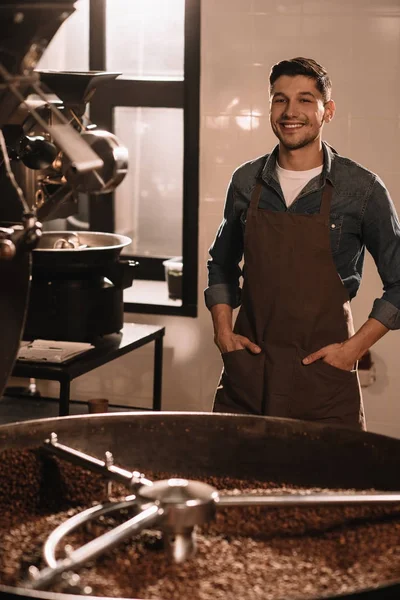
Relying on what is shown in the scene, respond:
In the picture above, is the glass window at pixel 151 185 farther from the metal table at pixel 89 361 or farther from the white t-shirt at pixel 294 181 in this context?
the white t-shirt at pixel 294 181

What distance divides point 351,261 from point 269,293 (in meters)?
0.26

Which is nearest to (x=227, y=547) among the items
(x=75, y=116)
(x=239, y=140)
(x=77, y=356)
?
(x=75, y=116)

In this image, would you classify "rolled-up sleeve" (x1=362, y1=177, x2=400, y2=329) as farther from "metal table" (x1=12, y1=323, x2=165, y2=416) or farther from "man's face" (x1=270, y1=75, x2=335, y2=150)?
"metal table" (x1=12, y1=323, x2=165, y2=416)

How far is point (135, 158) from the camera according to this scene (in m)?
4.97

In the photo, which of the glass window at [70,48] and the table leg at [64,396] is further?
the glass window at [70,48]

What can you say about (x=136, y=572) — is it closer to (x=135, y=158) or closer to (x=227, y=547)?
(x=227, y=547)

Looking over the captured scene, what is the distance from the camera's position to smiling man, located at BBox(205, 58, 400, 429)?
2598mm

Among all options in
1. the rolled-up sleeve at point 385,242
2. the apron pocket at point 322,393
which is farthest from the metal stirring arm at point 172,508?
the rolled-up sleeve at point 385,242

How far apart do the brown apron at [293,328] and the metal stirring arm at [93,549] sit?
132cm

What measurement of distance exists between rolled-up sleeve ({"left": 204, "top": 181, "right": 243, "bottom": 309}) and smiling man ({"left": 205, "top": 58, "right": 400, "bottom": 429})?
0.11 meters

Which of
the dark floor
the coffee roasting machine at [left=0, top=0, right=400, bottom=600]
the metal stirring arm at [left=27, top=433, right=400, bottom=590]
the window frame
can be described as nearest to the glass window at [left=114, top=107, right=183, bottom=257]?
the window frame

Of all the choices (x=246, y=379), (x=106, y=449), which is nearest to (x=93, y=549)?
(x=106, y=449)

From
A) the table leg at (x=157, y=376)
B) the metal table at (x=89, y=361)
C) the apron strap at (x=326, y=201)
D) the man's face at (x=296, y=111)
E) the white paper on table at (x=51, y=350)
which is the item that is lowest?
the table leg at (x=157, y=376)

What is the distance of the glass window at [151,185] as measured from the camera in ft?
15.9
